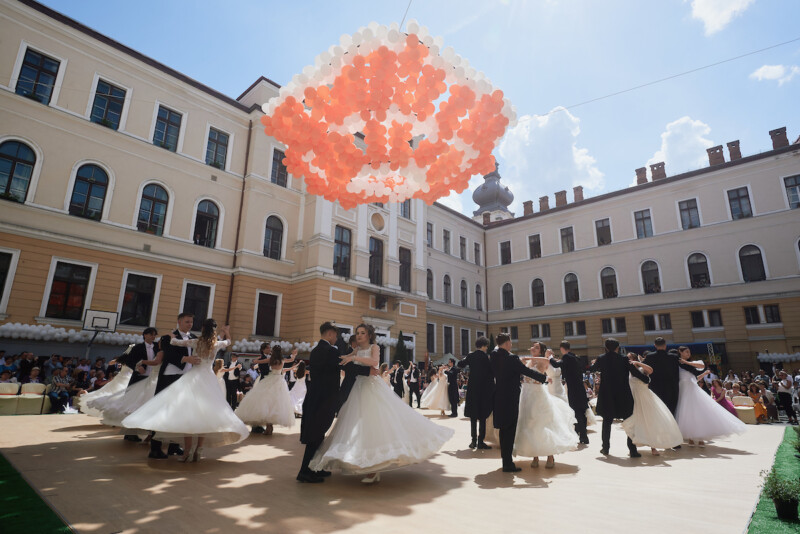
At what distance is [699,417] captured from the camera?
320 inches

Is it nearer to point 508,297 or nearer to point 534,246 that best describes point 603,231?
point 534,246

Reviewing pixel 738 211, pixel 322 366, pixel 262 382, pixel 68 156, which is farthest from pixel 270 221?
pixel 738 211

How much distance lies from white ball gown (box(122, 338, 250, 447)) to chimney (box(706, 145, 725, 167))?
34258 mm

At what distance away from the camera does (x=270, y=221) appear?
75.4 ft

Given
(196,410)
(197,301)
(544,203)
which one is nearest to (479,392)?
(196,410)

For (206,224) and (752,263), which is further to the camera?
(752,263)

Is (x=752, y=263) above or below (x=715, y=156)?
below

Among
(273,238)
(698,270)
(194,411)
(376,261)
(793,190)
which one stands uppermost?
(793,190)

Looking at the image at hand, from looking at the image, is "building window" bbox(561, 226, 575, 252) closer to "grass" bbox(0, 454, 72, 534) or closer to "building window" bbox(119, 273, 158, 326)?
"building window" bbox(119, 273, 158, 326)

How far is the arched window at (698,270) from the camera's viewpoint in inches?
1087

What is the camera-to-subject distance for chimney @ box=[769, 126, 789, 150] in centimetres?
2650

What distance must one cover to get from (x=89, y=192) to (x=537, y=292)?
102ft

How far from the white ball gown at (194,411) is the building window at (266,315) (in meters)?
15.9

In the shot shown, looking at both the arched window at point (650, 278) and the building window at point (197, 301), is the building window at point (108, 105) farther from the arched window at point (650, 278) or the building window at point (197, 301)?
the arched window at point (650, 278)
